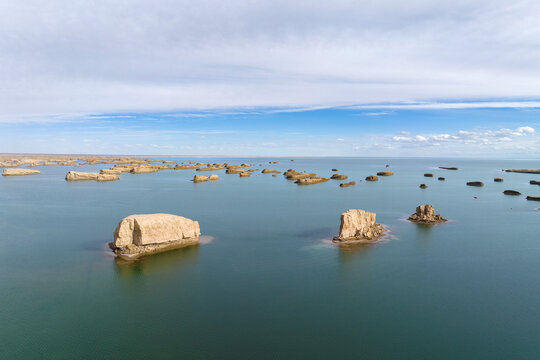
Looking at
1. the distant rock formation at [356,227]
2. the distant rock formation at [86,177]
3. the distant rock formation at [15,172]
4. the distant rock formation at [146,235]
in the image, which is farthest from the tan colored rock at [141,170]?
the distant rock formation at [356,227]

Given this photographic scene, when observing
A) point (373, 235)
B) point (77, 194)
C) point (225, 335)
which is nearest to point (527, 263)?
point (373, 235)

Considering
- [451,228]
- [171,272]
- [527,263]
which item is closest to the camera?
[171,272]

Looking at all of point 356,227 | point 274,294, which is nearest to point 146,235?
point 274,294

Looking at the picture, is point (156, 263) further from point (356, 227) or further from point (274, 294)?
point (356, 227)

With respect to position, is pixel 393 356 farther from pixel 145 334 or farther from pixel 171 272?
pixel 171 272

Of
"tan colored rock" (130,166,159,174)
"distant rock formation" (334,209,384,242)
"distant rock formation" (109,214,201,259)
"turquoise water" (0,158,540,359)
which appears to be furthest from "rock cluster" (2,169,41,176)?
"distant rock formation" (334,209,384,242)

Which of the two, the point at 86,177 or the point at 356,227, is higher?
the point at 86,177
